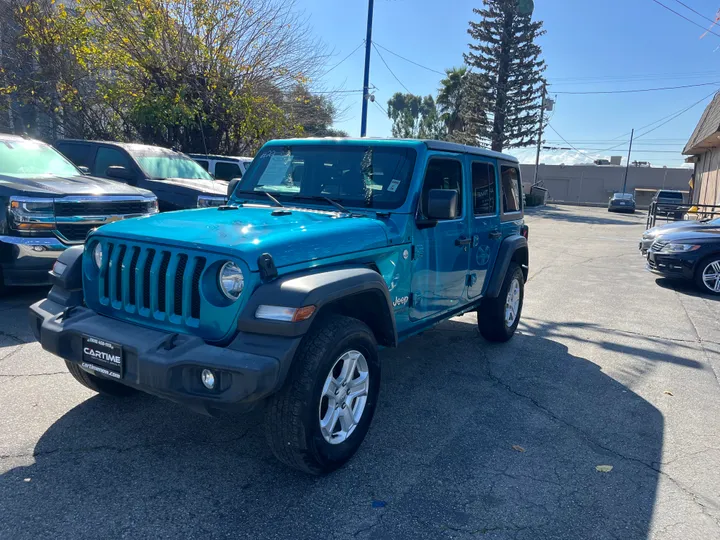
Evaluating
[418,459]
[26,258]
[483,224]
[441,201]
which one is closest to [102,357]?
[418,459]

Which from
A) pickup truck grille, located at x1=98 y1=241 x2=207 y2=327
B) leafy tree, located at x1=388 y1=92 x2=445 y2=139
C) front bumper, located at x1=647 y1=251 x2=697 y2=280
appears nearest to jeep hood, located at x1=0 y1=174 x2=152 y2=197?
pickup truck grille, located at x1=98 y1=241 x2=207 y2=327

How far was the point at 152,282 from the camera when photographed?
3.02 m

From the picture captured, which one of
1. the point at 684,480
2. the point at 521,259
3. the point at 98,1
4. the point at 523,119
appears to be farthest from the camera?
the point at 523,119

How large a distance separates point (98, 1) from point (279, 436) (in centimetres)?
1445

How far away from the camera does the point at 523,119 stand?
36312mm

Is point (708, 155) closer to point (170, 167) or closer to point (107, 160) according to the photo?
point (170, 167)

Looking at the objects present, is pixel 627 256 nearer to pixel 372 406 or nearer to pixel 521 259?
pixel 521 259

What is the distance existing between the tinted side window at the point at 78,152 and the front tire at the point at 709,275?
404 inches

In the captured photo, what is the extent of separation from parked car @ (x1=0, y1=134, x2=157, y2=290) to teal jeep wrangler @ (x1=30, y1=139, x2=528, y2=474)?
2.60 m

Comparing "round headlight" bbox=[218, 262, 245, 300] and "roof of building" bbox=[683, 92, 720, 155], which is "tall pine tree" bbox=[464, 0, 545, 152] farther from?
"round headlight" bbox=[218, 262, 245, 300]

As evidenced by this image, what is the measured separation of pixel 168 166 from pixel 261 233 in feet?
23.8

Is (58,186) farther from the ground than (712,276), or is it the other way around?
(58,186)

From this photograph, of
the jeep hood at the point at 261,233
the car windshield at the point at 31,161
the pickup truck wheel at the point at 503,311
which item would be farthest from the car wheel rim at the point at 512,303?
the car windshield at the point at 31,161

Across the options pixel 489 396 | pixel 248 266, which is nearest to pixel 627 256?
pixel 489 396
